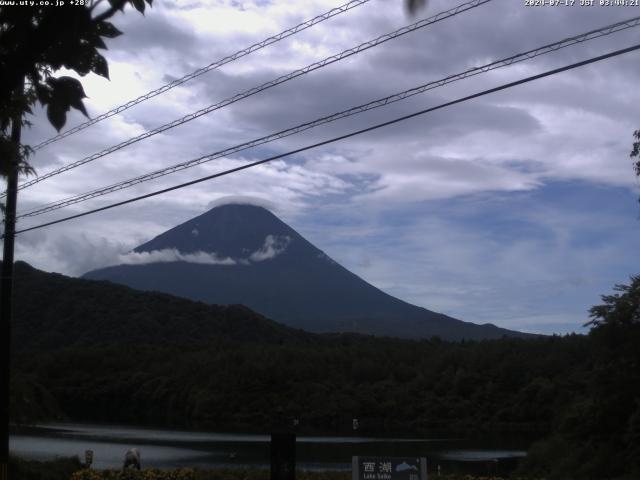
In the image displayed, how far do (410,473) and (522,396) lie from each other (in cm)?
5408

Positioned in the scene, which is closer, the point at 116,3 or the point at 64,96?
the point at 116,3

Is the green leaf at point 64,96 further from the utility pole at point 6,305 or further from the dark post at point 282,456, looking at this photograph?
the utility pole at point 6,305

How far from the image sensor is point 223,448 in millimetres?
44312

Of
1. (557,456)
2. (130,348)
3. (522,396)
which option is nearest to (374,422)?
(522,396)

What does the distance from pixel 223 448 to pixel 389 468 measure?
33.4 m

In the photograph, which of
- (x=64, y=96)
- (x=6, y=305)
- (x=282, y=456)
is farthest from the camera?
(x=6, y=305)

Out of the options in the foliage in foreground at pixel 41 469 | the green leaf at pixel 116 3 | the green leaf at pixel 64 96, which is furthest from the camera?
the foliage in foreground at pixel 41 469

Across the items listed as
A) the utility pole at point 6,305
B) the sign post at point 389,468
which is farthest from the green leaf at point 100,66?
the utility pole at point 6,305

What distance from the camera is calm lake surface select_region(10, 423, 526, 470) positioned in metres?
35.4

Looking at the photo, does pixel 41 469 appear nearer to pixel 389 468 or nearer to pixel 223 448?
pixel 389 468

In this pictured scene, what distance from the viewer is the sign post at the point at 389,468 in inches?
484

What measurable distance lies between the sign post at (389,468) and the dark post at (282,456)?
4.83 feet

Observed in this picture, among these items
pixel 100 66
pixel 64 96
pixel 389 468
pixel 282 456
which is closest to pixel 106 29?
pixel 100 66

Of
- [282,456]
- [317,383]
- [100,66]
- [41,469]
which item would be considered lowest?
[41,469]
